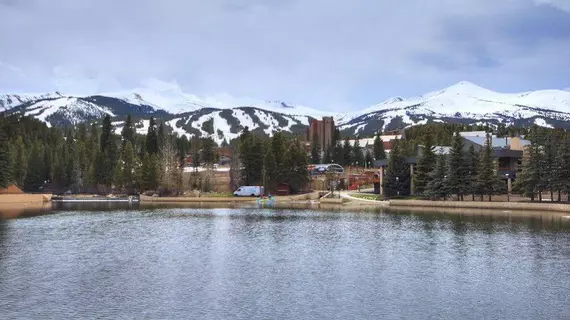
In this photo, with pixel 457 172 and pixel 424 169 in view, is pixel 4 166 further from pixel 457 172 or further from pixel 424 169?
pixel 457 172

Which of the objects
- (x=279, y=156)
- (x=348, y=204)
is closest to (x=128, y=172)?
(x=279, y=156)

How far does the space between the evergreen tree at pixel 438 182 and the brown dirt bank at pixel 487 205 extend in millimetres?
1623

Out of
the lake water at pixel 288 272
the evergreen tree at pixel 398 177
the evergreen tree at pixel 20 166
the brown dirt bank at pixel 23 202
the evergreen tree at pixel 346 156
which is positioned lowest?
the lake water at pixel 288 272

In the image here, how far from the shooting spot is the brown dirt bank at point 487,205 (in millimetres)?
83250

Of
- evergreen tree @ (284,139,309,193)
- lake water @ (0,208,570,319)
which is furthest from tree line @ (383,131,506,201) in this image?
evergreen tree @ (284,139,309,193)

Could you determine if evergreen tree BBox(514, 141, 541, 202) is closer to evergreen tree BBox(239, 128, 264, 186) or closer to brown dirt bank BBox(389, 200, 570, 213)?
brown dirt bank BBox(389, 200, 570, 213)

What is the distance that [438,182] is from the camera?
97438 millimetres

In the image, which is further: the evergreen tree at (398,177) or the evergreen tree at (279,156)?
the evergreen tree at (279,156)

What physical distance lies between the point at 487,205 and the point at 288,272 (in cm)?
6224

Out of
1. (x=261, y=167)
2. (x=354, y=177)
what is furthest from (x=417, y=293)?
(x=354, y=177)

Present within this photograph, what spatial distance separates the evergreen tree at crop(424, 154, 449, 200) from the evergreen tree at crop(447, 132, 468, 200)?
1.12 meters

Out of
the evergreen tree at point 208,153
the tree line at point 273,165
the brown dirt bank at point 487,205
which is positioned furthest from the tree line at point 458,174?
the evergreen tree at point 208,153

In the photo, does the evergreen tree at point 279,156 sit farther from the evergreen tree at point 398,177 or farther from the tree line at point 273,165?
the evergreen tree at point 398,177

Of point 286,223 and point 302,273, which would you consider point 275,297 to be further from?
point 286,223
